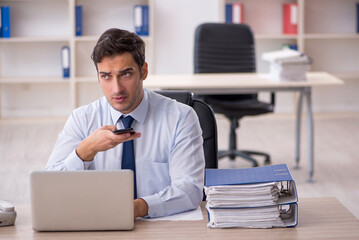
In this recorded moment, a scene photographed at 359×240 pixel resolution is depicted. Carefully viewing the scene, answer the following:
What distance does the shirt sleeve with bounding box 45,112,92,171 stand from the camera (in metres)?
1.90

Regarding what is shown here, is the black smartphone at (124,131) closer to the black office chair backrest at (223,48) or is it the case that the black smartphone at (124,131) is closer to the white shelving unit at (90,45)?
the black office chair backrest at (223,48)

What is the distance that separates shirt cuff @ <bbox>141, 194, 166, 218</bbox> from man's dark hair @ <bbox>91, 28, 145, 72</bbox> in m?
0.43

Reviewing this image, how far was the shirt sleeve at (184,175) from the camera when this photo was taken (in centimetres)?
183

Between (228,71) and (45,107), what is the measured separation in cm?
247

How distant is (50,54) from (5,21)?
1.90 ft

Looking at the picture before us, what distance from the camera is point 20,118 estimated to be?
6504mm

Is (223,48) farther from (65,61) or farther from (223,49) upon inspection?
(65,61)

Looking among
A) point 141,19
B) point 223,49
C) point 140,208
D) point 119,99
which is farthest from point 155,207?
point 141,19

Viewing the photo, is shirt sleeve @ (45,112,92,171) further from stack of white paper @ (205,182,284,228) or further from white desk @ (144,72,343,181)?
white desk @ (144,72,343,181)

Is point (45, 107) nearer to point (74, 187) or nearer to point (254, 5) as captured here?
point (254, 5)

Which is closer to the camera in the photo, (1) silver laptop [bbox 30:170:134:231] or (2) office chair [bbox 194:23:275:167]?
(1) silver laptop [bbox 30:170:134:231]

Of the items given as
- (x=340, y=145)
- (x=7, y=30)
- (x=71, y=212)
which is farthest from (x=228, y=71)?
(x=71, y=212)

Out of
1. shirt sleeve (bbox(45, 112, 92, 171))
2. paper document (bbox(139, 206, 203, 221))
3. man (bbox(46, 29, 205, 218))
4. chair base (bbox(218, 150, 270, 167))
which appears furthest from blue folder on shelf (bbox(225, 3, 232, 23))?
paper document (bbox(139, 206, 203, 221))

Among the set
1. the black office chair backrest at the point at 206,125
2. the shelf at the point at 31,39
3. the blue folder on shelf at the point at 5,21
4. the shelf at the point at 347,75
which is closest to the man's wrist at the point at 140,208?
the black office chair backrest at the point at 206,125
